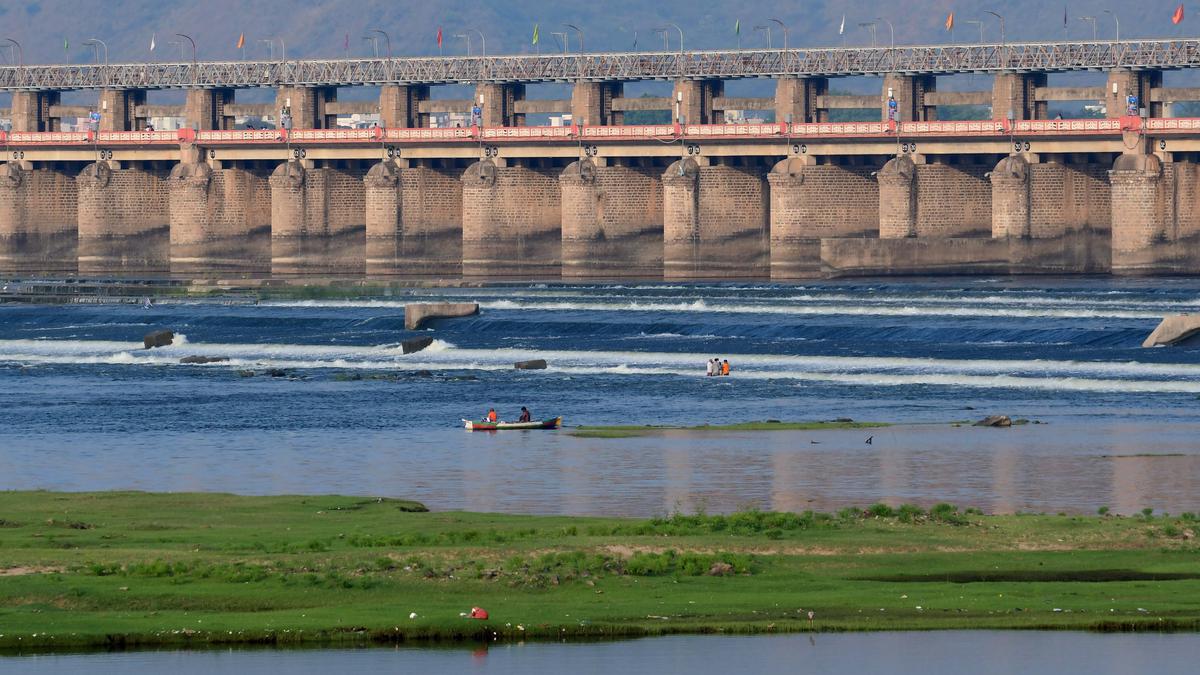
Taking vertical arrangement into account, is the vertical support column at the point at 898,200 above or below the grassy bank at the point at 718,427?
above

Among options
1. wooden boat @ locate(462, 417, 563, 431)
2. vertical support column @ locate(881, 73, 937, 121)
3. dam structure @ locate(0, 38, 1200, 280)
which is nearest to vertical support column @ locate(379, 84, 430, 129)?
dam structure @ locate(0, 38, 1200, 280)

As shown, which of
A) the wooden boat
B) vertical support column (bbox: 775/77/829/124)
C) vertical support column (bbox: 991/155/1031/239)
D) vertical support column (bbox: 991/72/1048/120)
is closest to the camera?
the wooden boat

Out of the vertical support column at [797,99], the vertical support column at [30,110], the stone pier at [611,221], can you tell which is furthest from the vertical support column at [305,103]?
the vertical support column at [797,99]

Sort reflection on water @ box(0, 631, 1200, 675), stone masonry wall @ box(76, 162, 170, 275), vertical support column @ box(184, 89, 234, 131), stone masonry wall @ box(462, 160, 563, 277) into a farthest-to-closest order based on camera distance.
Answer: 1. vertical support column @ box(184, 89, 234, 131)
2. stone masonry wall @ box(76, 162, 170, 275)
3. stone masonry wall @ box(462, 160, 563, 277)
4. reflection on water @ box(0, 631, 1200, 675)

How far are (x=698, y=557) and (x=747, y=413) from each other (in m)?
33.7

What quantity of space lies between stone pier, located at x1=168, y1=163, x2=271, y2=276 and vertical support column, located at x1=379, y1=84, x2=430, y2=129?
12.1 metres

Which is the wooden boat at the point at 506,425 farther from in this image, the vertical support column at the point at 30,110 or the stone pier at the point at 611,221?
the vertical support column at the point at 30,110

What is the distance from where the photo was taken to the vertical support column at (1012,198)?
429 feet

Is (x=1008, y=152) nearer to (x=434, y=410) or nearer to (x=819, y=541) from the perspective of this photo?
(x=434, y=410)

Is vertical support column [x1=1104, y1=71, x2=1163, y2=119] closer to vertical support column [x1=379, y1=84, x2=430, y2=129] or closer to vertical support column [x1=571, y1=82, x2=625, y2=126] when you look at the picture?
vertical support column [x1=571, y1=82, x2=625, y2=126]

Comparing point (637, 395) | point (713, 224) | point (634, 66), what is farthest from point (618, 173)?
point (637, 395)

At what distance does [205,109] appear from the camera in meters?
175

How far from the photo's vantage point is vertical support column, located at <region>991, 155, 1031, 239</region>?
13088cm

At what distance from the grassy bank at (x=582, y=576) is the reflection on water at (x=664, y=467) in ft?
15.2
